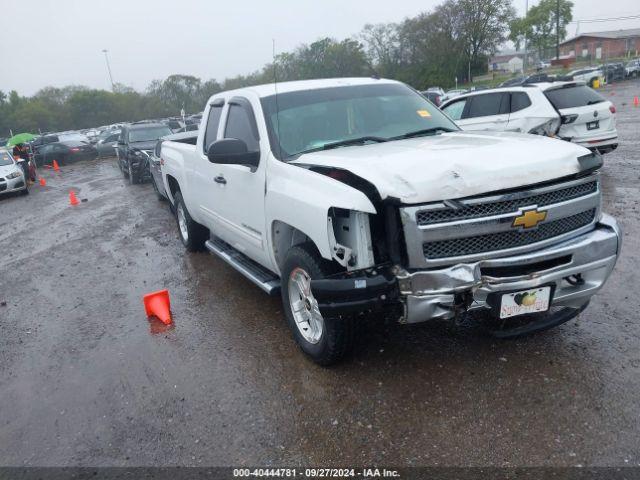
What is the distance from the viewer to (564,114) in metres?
9.50

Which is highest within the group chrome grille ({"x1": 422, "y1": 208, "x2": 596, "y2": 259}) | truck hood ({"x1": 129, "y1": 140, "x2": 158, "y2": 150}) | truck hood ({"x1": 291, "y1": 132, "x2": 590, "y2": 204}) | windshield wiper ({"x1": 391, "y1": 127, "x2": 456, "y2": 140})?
windshield wiper ({"x1": 391, "y1": 127, "x2": 456, "y2": 140})

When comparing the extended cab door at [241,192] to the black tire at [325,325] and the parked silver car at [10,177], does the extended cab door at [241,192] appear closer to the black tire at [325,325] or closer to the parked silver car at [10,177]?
the black tire at [325,325]

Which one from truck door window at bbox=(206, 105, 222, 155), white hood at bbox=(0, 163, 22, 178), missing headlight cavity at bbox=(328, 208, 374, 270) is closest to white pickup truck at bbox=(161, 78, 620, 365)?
missing headlight cavity at bbox=(328, 208, 374, 270)

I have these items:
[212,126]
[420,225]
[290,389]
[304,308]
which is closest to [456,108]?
[212,126]

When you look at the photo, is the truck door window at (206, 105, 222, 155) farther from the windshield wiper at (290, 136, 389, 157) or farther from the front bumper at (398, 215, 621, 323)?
the front bumper at (398, 215, 621, 323)

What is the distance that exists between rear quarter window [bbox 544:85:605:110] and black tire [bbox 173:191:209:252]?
6.72 m

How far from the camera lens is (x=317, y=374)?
3.93 metres

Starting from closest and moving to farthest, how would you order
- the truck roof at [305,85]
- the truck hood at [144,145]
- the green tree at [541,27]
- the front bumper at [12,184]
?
the truck roof at [305,85], the front bumper at [12,184], the truck hood at [144,145], the green tree at [541,27]

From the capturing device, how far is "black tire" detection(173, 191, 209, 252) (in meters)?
7.16

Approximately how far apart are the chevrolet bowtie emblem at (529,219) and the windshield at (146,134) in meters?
15.7

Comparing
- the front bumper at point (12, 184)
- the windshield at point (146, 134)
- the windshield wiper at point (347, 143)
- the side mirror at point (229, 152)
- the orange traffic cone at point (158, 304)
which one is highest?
the side mirror at point (229, 152)

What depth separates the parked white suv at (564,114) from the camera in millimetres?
9508

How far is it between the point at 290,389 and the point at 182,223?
14.8 ft

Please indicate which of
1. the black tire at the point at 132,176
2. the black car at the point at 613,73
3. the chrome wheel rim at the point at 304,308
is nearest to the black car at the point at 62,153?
the black tire at the point at 132,176
